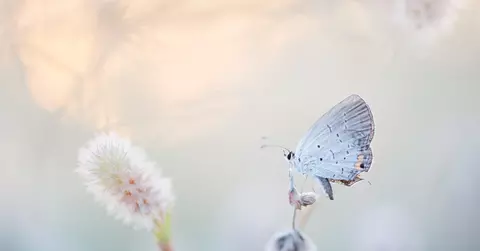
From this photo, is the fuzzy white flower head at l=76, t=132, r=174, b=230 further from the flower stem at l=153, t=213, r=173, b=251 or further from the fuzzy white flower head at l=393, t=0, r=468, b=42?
the fuzzy white flower head at l=393, t=0, r=468, b=42

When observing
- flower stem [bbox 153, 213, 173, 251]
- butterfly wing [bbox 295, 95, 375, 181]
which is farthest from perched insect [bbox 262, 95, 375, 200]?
flower stem [bbox 153, 213, 173, 251]

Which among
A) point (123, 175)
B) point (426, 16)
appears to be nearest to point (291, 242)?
point (123, 175)

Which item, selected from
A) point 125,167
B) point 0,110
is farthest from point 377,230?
point 0,110

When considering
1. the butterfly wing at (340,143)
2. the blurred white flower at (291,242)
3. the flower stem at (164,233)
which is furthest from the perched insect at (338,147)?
the flower stem at (164,233)

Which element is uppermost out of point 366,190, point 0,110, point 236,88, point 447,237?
point 0,110

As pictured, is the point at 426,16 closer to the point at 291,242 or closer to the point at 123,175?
the point at 291,242

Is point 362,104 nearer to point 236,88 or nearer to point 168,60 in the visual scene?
point 236,88
